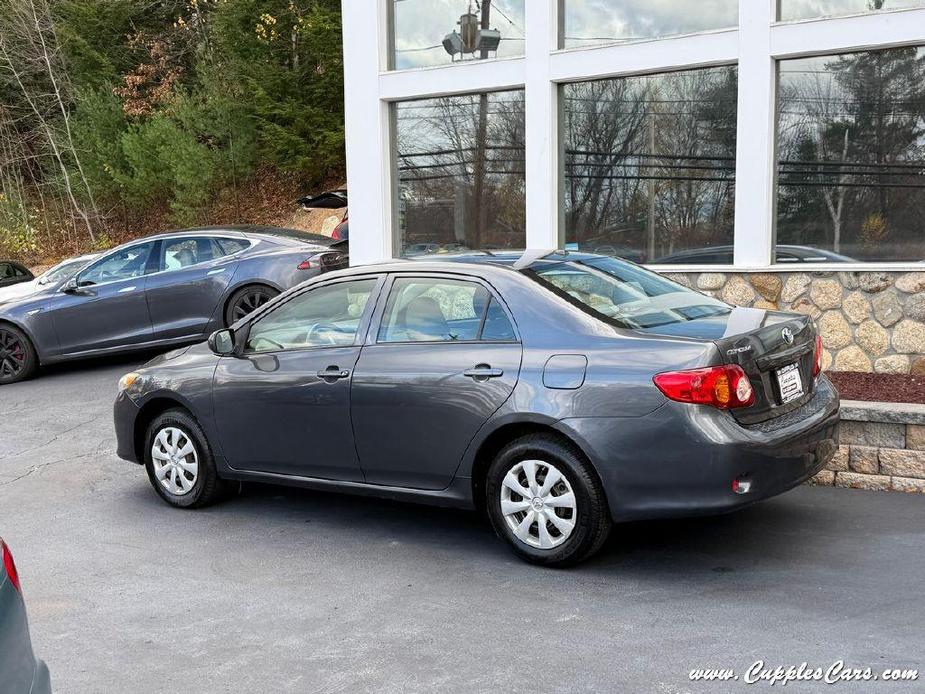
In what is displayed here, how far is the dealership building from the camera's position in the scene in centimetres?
912

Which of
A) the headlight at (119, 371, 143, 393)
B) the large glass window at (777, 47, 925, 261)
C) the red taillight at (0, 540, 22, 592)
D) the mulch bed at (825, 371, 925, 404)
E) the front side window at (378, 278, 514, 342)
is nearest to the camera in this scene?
the red taillight at (0, 540, 22, 592)

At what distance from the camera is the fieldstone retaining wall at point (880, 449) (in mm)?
6500

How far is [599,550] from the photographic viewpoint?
544 centimetres

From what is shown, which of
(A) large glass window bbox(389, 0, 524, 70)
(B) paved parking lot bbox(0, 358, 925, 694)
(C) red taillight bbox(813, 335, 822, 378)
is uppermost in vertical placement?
(A) large glass window bbox(389, 0, 524, 70)

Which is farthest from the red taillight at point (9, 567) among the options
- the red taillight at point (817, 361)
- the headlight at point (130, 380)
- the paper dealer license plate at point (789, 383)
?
the red taillight at point (817, 361)

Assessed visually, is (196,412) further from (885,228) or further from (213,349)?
(885,228)

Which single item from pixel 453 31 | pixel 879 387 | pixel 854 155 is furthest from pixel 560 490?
pixel 453 31

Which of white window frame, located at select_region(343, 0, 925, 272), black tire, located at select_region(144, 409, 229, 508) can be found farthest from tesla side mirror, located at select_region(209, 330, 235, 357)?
white window frame, located at select_region(343, 0, 925, 272)

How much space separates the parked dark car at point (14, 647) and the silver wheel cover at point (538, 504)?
2.77m

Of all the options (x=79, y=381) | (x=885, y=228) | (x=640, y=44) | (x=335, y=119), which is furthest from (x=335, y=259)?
(x=335, y=119)

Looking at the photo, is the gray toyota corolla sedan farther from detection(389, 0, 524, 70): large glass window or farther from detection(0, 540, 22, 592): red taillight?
detection(389, 0, 524, 70): large glass window

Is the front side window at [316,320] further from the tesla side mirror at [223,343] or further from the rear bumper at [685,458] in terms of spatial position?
the rear bumper at [685,458]

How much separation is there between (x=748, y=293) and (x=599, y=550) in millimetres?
4952
